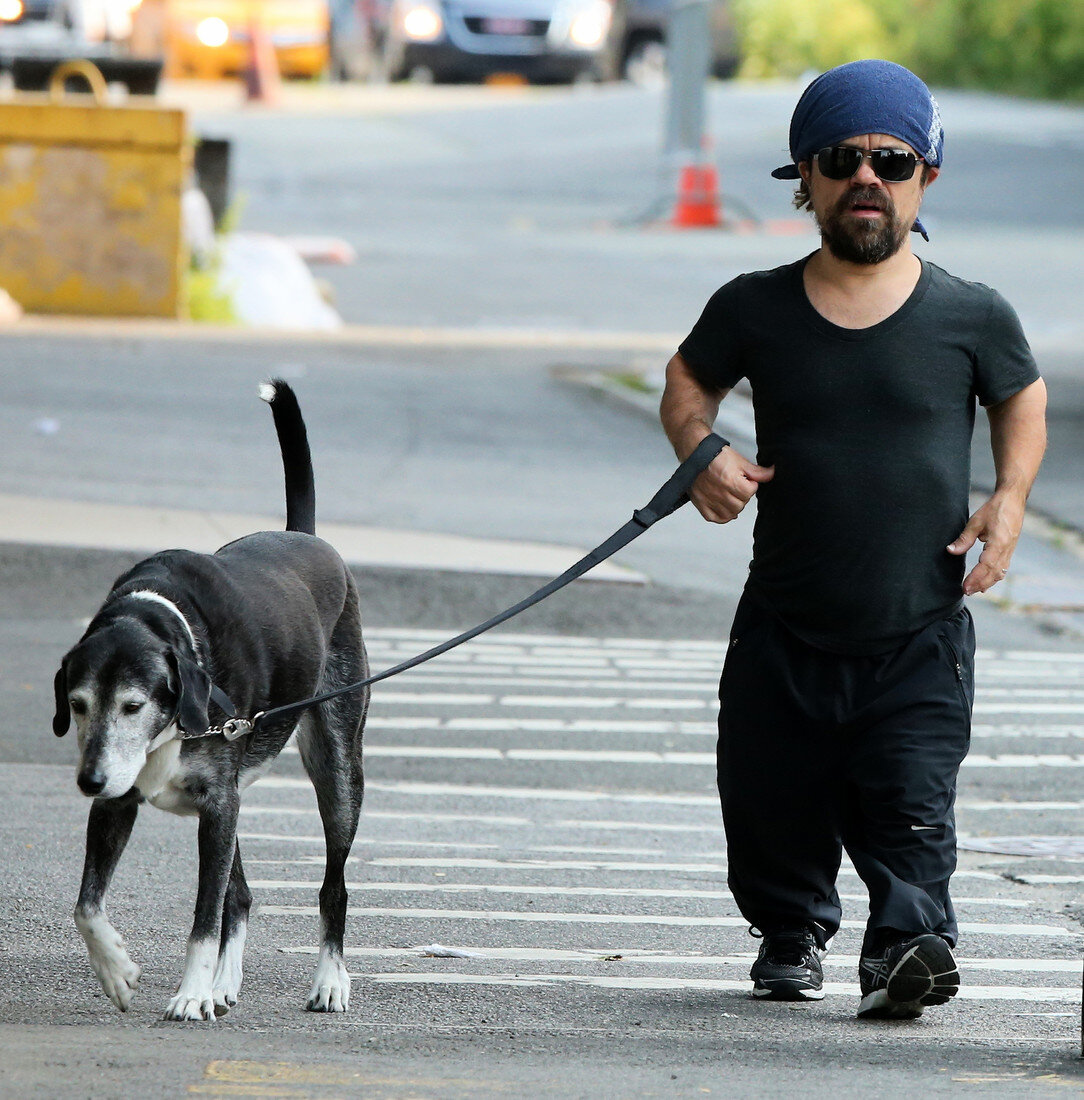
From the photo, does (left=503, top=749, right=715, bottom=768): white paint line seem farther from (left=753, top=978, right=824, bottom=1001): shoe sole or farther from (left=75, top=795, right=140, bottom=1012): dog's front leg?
(left=75, top=795, right=140, bottom=1012): dog's front leg

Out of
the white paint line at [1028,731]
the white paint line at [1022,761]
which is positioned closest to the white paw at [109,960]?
the white paint line at [1022,761]

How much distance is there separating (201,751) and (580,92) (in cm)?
3578

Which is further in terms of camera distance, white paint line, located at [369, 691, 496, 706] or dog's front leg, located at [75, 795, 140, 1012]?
white paint line, located at [369, 691, 496, 706]

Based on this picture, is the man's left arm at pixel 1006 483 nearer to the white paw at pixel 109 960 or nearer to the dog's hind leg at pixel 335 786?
the dog's hind leg at pixel 335 786

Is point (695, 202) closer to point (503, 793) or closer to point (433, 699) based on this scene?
point (433, 699)

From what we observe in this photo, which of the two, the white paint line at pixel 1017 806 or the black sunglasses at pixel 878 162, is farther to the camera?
the white paint line at pixel 1017 806

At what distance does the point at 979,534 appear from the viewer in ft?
16.4

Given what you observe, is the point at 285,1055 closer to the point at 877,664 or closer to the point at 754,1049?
the point at 754,1049

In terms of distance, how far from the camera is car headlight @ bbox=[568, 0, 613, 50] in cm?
3741

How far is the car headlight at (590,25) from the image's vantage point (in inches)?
1473

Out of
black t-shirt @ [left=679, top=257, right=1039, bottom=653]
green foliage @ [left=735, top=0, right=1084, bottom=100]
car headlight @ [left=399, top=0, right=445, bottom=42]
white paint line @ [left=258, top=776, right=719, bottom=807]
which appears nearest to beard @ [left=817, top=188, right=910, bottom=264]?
black t-shirt @ [left=679, top=257, right=1039, bottom=653]

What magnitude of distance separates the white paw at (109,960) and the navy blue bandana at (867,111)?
2.29 meters

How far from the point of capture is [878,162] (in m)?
4.93

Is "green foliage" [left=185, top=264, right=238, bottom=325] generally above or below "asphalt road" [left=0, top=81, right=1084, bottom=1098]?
below
